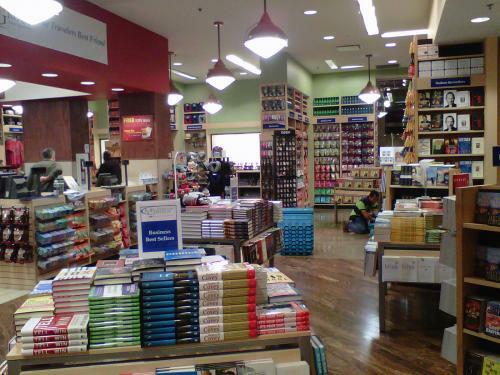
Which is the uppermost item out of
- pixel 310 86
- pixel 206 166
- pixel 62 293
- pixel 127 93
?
pixel 310 86

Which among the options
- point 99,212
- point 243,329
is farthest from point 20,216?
point 243,329

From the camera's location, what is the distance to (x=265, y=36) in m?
5.46

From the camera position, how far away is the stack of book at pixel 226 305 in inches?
93.3

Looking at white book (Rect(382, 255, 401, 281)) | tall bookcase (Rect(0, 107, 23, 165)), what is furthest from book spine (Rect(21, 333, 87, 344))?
tall bookcase (Rect(0, 107, 23, 165))

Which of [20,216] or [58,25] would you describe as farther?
[58,25]

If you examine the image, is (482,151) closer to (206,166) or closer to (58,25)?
(206,166)

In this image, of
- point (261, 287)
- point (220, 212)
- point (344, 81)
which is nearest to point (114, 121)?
point (344, 81)

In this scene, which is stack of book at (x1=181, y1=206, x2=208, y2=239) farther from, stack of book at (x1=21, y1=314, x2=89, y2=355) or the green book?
stack of book at (x1=21, y1=314, x2=89, y2=355)

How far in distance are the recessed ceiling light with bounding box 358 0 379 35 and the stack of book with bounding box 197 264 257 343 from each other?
6344mm

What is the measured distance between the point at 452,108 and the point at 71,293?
6.76 metres

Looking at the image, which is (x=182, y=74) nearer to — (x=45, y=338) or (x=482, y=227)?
(x=482, y=227)

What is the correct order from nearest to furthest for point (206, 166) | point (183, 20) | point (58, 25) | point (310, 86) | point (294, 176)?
1. point (58, 25)
2. point (183, 20)
3. point (206, 166)
4. point (294, 176)
5. point (310, 86)

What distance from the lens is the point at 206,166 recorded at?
31.8 feet

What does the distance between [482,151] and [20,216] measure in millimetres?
6603
